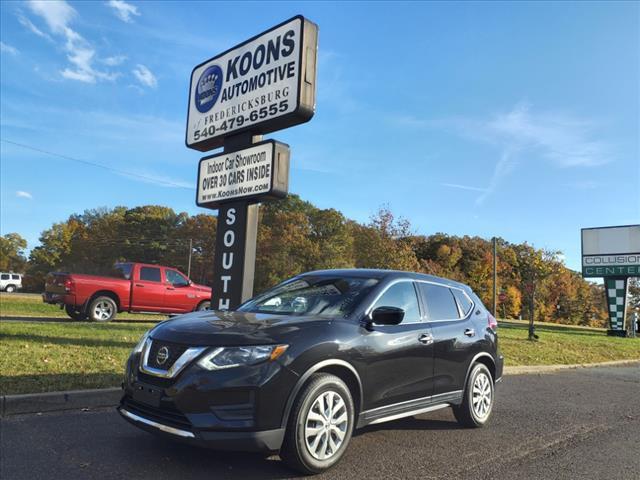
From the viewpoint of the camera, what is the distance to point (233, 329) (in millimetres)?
4090

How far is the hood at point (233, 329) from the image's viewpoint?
3.91 m

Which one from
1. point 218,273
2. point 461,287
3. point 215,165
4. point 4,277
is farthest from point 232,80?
point 4,277

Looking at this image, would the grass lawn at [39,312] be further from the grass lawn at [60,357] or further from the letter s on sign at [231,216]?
the letter s on sign at [231,216]

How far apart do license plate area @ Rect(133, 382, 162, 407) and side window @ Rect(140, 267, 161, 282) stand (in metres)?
12.0

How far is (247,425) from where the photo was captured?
3723 millimetres

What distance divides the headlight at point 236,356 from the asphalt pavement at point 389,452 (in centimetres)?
91

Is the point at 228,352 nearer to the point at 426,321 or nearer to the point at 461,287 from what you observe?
the point at 426,321

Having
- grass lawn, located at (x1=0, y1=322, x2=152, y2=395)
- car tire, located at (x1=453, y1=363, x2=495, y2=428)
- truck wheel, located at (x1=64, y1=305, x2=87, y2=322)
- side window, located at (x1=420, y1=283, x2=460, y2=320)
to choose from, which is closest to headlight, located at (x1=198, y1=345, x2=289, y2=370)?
side window, located at (x1=420, y1=283, x2=460, y2=320)

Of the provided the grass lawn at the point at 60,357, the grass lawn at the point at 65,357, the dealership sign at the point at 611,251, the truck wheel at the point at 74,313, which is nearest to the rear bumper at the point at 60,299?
the truck wheel at the point at 74,313

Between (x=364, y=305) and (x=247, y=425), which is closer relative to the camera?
(x=247, y=425)

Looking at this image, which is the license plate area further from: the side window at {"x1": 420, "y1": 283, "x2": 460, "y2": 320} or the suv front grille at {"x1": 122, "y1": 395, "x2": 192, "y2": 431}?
the side window at {"x1": 420, "y1": 283, "x2": 460, "y2": 320}

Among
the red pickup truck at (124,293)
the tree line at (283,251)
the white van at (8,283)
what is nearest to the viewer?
the red pickup truck at (124,293)

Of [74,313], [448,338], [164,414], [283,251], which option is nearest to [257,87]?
[448,338]

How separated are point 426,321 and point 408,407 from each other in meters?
0.91
